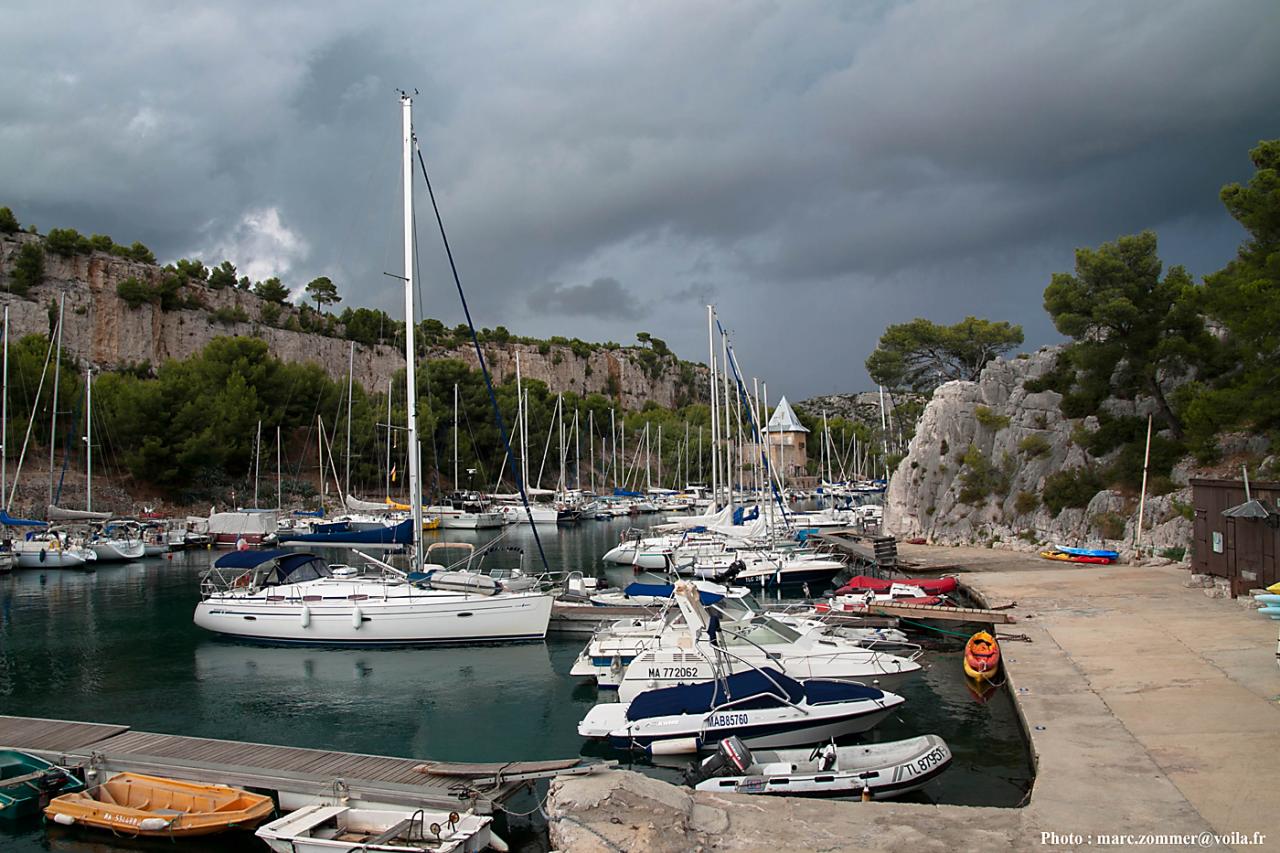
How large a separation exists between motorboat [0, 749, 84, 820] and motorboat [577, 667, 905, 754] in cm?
766

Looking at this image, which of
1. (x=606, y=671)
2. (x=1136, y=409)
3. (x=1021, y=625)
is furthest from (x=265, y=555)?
(x=1136, y=409)

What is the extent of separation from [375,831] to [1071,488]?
34.3m

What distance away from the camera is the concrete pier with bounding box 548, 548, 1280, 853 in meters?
8.11

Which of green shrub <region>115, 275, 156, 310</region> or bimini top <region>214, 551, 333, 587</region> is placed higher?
green shrub <region>115, 275, 156, 310</region>

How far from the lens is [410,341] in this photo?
22.4 m

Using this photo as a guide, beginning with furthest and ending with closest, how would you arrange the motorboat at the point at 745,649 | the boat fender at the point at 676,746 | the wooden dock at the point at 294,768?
→ the motorboat at the point at 745,649, the boat fender at the point at 676,746, the wooden dock at the point at 294,768

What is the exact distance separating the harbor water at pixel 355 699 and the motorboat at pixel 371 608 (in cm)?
46

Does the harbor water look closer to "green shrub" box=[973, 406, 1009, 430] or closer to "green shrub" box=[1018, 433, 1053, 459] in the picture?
"green shrub" box=[1018, 433, 1053, 459]

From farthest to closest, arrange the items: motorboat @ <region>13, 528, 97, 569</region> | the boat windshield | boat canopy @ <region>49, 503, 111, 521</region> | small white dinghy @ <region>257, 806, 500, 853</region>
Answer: boat canopy @ <region>49, 503, 111, 521</region> < motorboat @ <region>13, 528, 97, 569</region> < the boat windshield < small white dinghy @ <region>257, 806, 500, 853</region>

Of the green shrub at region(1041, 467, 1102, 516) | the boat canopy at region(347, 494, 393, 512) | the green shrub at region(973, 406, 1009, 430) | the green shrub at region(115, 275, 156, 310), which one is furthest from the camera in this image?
the green shrub at region(115, 275, 156, 310)

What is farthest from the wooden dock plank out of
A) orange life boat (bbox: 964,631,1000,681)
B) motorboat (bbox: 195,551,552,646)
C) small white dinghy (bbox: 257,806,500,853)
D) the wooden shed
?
the wooden shed

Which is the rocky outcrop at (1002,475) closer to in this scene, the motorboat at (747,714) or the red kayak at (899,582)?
the red kayak at (899,582)

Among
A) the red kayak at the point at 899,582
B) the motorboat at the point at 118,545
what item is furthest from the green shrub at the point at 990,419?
the motorboat at the point at 118,545

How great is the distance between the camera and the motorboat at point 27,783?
1155cm
